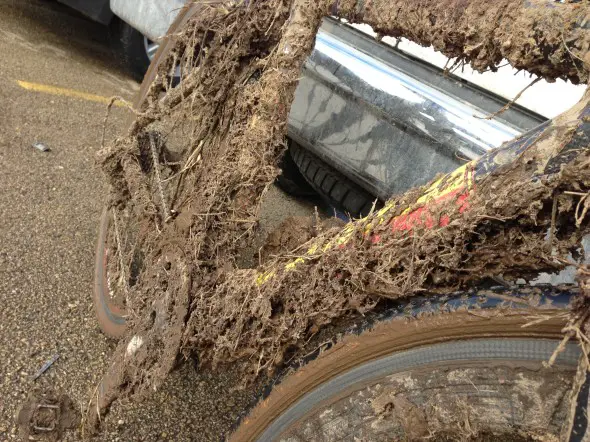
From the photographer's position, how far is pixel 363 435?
1.02 metres

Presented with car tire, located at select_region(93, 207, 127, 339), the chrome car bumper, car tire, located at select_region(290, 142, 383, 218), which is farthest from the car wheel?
car tire, located at select_region(290, 142, 383, 218)

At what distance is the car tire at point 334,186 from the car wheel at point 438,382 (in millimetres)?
1548

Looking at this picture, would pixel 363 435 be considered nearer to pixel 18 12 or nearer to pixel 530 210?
pixel 530 210

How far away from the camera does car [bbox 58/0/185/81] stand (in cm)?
326

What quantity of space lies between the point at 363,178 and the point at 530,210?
4.80 ft

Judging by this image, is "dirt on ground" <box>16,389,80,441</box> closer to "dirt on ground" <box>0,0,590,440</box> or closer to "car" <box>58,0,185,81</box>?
"dirt on ground" <box>0,0,590,440</box>

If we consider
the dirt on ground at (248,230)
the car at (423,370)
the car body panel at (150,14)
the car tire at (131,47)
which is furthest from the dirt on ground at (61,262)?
the car body panel at (150,14)

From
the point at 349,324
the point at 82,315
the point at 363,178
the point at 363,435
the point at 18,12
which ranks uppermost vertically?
the point at 18,12

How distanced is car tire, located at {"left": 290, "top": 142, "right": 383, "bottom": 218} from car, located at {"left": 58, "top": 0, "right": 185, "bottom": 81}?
1131mm

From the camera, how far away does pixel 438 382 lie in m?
0.94

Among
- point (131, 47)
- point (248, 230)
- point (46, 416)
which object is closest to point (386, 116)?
point (248, 230)

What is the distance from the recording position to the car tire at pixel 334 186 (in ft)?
8.72

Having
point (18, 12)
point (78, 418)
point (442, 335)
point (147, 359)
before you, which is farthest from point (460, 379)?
point (18, 12)

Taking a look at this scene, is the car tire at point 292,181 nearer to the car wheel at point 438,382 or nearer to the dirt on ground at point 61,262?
the dirt on ground at point 61,262
